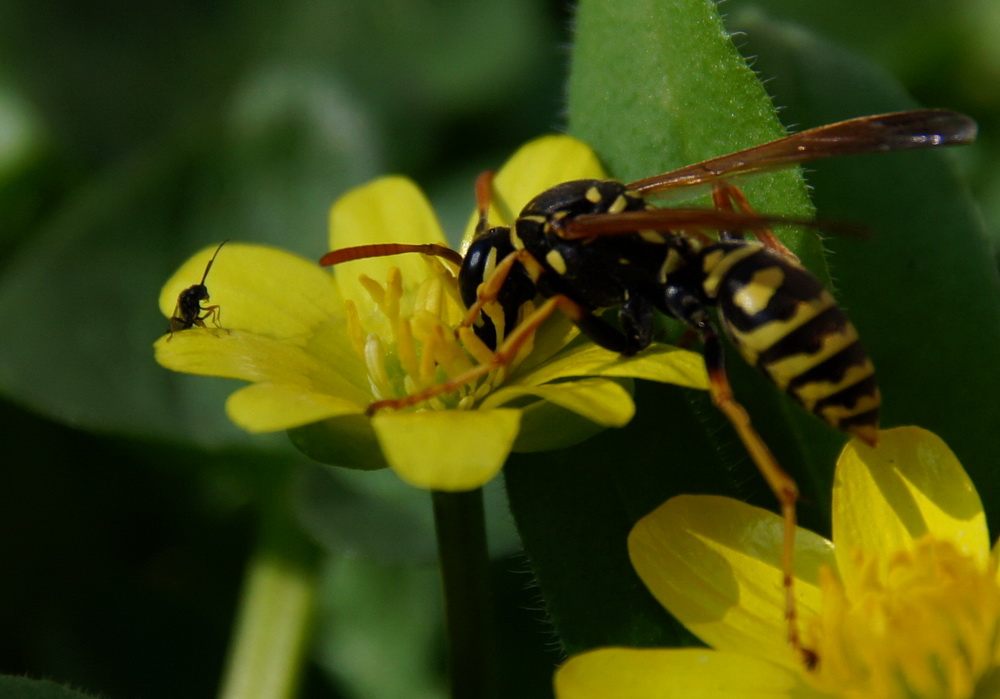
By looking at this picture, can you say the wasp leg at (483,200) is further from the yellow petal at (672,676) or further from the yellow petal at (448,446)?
the yellow petal at (672,676)

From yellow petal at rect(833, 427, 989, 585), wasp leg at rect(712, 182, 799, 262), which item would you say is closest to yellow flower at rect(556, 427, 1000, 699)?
yellow petal at rect(833, 427, 989, 585)

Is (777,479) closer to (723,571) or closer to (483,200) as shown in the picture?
(723,571)

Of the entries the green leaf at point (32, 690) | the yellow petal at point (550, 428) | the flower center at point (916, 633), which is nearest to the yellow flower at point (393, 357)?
the yellow petal at point (550, 428)

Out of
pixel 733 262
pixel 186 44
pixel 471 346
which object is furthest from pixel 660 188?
pixel 186 44

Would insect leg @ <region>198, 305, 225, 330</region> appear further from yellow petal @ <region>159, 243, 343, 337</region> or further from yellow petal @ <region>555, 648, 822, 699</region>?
yellow petal @ <region>555, 648, 822, 699</region>

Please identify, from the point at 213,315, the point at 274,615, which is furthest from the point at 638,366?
the point at 274,615

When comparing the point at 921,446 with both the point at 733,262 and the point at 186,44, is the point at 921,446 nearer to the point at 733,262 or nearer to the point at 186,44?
the point at 733,262
